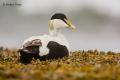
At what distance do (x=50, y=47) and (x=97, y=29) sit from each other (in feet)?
94.1

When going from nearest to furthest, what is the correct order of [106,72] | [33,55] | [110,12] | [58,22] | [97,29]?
[106,72]
[33,55]
[58,22]
[97,29]
[110,12]

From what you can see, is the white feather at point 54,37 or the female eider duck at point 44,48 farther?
the white feather at point 54,37

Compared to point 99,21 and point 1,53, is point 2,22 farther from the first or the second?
Result: point 1,53

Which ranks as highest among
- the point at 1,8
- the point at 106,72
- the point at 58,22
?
the point at 1,8

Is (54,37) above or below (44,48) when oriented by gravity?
above

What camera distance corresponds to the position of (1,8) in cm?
5516

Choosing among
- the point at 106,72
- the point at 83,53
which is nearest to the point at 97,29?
the point at 83,53

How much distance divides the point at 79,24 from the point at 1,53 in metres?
30.5

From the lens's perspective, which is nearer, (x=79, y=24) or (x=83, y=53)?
(x=83, y=53)

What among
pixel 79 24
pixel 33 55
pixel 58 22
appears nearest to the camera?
pixel 33 55

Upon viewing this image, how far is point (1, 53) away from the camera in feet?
62.4

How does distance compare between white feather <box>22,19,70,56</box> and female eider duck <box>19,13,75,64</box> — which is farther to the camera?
white feather <box>22,19,70,56</box>

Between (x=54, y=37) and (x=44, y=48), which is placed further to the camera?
(x=54, y=37)

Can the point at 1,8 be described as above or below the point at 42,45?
above
